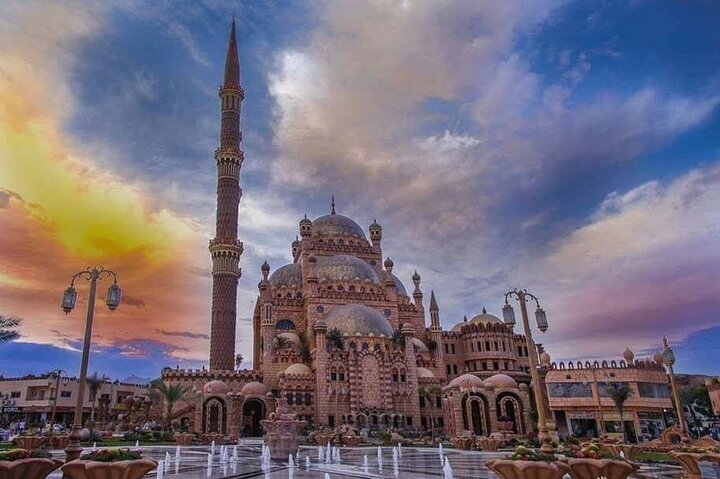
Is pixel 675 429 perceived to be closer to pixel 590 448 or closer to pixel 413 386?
pixel 590 448

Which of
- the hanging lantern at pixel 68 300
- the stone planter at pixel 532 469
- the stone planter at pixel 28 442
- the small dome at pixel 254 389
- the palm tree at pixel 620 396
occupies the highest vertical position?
the hanging lantern at pixel 68 300

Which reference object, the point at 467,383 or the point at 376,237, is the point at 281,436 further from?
the point at 376,237

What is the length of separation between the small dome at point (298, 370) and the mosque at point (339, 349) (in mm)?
166

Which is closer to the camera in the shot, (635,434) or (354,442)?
(354,442)

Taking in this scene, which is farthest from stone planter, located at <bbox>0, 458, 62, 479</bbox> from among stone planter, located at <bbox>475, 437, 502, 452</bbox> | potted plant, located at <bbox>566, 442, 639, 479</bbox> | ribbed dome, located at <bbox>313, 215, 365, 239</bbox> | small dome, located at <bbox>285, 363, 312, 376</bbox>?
ribbed dome, located at <bbox>313, 215, 365, 239</bbox>

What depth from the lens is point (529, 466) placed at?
401 inches

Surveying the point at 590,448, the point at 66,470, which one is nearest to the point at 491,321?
the point at 590,448

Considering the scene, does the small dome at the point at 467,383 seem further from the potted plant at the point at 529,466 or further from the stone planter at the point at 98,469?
the stone planter at the point at 98,469

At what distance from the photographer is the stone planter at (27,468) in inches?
384

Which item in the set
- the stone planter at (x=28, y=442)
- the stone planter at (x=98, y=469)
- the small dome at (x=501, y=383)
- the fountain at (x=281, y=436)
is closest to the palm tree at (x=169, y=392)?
the fountain at (x=281, y=436)

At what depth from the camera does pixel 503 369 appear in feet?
181

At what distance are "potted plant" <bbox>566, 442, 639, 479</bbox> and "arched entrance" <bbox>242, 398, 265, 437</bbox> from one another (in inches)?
1493

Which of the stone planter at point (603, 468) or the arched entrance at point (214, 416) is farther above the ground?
the arched entrance at point (214, 416)

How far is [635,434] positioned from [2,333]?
40.6m
